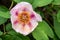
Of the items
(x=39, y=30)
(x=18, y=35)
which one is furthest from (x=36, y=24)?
(x=18, y=35)

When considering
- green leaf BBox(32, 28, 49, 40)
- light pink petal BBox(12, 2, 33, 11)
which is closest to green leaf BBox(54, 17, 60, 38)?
green leaf BBox(32, 28, 49, 40)

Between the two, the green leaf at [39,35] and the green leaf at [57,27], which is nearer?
the green leaf at [39,35]

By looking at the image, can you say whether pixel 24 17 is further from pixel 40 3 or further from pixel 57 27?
pixel 57 27

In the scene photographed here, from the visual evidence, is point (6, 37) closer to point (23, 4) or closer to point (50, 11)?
point (23, 4)

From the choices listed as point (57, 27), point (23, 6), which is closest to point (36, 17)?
point (23, 6)

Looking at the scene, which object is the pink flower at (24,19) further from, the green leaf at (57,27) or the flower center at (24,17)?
the green leaf at (57,27)

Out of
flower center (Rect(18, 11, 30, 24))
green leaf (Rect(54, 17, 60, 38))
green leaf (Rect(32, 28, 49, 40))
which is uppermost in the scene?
flower center (Rect(18, 11, 30, 24))

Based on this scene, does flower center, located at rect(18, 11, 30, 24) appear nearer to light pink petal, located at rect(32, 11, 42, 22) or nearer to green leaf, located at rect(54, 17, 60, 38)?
light pink petal, located at rect(32, 11, 42, 22)

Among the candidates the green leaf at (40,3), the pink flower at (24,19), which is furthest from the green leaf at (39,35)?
the green leaf at (40,3)
